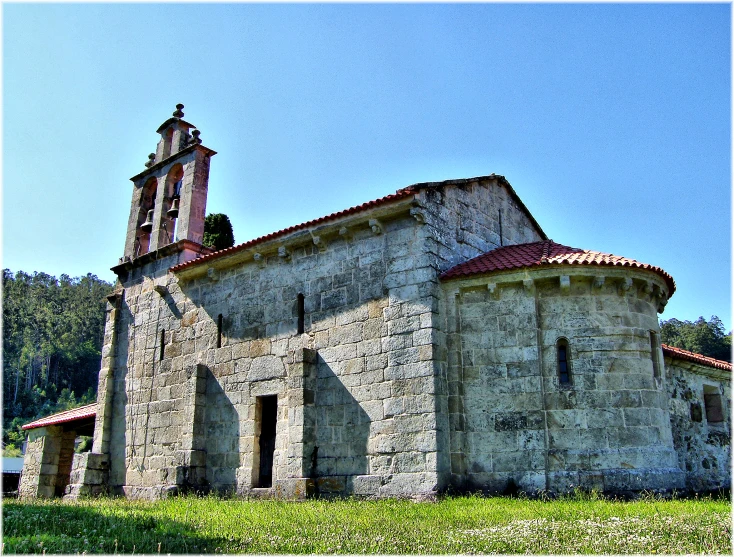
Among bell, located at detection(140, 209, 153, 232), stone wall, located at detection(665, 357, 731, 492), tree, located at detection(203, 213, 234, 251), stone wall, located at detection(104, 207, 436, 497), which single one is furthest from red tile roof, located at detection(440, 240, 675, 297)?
tree, located at detection(203, 213, 234, 251)

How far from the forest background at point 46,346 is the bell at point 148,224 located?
132 ft

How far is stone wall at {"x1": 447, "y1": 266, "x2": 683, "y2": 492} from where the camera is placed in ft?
32.7

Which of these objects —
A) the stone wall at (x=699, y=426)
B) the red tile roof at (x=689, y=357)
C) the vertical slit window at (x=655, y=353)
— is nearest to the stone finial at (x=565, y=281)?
the vertical slit window at (x=655, y=353)

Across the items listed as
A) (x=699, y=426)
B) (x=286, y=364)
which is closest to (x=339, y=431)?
(x=286, y=364)

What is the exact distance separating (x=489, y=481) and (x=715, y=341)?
37427 mm

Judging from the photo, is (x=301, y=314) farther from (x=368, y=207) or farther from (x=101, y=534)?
(x=101, y=534)

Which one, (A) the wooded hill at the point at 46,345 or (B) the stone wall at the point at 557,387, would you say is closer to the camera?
(B) the stone wall at the point at 557,387

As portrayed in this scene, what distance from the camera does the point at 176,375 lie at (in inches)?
579

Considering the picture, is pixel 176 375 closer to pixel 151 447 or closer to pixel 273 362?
pixel 151 447

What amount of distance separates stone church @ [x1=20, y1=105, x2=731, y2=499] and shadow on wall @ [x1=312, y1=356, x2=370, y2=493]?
0.11 feet

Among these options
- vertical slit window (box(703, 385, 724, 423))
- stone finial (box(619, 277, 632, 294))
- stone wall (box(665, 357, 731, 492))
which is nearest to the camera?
stone finial (box(619, 277, 632, 294))

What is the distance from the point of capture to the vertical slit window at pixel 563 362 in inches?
412

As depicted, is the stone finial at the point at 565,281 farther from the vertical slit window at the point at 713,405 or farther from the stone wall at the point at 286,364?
the vertical slit window at the point at 713,405

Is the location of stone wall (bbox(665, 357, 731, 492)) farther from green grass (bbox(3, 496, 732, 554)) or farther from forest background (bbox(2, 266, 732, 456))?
forest background (bbox(2, 266, 732, 456))
